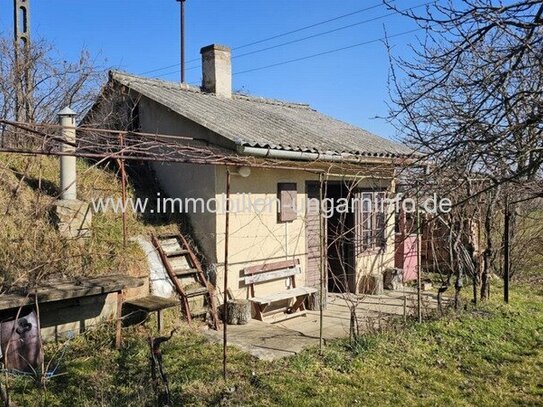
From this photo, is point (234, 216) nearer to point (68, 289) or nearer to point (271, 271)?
point (271, 271)

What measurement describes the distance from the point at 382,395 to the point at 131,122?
7.87 m

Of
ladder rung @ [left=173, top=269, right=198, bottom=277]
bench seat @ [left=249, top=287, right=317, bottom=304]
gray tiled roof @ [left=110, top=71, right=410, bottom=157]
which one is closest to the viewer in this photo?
ladder rung @ [left=173, top=269, right=198, bottom=277]

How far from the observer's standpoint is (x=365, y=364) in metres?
6.13

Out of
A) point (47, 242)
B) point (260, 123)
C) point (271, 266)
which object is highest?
point (260, 123)

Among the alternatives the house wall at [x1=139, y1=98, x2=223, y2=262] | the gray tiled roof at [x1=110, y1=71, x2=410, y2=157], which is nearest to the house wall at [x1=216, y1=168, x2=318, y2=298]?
the house wall at [x1=139, y1=98, x2=223, y2=262]

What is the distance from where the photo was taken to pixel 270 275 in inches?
361

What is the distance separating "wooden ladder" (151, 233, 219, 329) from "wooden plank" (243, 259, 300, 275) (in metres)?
0.83

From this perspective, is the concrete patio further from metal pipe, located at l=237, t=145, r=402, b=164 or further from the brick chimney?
the brick chimney

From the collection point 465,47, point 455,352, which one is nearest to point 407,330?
point 455,352

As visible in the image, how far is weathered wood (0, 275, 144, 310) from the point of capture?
5566mm

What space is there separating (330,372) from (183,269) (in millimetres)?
3415

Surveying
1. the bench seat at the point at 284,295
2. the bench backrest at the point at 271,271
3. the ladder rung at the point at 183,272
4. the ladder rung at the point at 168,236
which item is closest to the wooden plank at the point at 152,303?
the ladder rung at the point at 183,272

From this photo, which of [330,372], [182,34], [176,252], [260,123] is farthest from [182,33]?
[330,372]

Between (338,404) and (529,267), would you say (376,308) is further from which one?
(529,267)
